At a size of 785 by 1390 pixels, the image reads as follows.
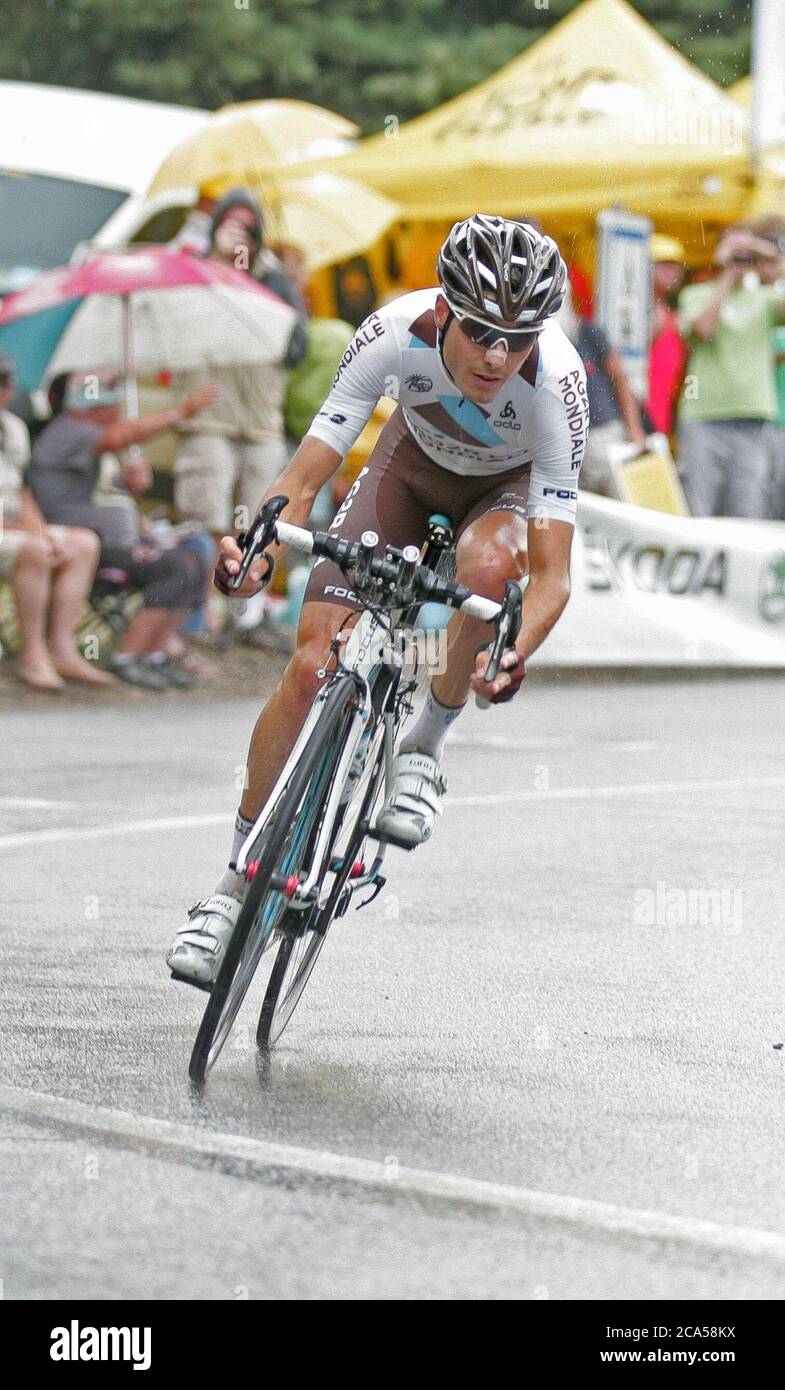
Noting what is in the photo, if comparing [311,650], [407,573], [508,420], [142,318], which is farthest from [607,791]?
[142,318]

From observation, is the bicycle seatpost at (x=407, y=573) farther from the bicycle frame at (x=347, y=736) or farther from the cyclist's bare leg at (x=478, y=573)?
the cyclist's bare leg at (x=478, y=573)

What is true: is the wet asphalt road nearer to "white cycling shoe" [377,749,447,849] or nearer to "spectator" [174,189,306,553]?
"white cycling shoe" [377,749,447,849]

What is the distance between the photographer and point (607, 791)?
1088 cm

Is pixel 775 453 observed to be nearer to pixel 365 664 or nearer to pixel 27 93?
pixel 27 93

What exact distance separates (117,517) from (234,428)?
1366 mm

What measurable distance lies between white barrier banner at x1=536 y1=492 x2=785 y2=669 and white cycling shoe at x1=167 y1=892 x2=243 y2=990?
1000 centimetres

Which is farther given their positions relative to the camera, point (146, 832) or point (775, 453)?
point (775, 453)

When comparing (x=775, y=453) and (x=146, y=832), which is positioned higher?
(x=146, y=832)

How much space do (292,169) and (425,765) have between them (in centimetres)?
1458

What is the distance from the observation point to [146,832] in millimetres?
9422

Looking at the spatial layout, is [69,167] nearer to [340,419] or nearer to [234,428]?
[234,428]
